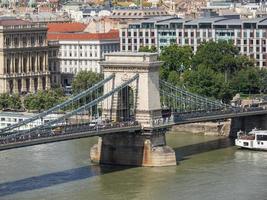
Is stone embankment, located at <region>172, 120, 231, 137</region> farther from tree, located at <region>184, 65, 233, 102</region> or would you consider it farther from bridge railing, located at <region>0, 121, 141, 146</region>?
bridge railing, located at <region>0, 121, 141, 146</region>

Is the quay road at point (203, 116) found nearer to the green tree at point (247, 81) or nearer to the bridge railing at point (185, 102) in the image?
the bridge railing at point (185, 102)

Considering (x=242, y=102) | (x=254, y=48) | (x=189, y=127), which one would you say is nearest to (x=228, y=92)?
(x=242, y=102)

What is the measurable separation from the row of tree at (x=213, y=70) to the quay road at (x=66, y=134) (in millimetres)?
18100

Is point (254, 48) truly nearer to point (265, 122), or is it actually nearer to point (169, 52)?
point (169, 52)

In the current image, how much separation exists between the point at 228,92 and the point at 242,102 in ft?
3.97

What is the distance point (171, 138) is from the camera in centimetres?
5841

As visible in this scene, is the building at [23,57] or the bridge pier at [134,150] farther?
the building at [23,57]

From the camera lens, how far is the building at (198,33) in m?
80.0

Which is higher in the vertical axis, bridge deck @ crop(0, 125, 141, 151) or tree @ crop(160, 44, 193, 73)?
tree @ crop(160, 44, 193, 73)

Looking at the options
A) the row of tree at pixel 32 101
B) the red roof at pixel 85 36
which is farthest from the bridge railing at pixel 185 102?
the red roof at pixel 85 36

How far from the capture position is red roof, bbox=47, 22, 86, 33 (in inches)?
3667

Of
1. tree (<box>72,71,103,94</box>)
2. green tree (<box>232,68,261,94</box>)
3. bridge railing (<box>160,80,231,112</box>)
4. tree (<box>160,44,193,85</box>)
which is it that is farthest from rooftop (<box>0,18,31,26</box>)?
bridge railing (<box>160,80,231,112</box>)

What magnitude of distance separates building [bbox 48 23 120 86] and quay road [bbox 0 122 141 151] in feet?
123

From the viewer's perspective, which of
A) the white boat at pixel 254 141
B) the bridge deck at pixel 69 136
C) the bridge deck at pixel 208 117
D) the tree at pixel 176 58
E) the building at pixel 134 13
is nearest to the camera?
the bridge deck at pixel 69 136
